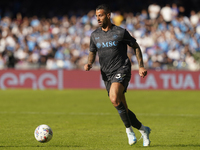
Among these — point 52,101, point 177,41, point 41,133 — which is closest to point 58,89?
point 52,101

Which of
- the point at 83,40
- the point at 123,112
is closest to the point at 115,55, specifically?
the point at 123,112

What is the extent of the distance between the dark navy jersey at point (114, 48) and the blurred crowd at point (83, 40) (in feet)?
46.2

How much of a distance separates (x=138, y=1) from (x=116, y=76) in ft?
75.0

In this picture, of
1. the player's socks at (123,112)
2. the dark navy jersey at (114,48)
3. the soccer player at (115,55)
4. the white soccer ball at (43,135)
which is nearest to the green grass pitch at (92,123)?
the white soccer ball at (43,135)

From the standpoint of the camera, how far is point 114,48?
6441mm

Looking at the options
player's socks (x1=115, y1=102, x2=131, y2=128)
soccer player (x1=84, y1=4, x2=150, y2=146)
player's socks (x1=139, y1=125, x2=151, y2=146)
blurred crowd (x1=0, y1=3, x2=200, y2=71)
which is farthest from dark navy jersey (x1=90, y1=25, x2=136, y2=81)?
blurred crowd (x1=0, y1=3, x2=200, y2=71)

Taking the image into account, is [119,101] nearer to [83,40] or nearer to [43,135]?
[43,135]

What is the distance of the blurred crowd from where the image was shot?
69.1ft

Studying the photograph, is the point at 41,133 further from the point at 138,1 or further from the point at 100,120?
the point at 138,1

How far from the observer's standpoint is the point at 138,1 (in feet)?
93.2

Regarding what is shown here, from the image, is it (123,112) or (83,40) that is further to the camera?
(83,40)

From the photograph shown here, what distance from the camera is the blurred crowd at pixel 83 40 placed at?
21.0 m

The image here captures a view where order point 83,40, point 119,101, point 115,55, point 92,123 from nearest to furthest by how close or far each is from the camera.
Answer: point 119,101
point 115,55
point 92,123
point 83,40

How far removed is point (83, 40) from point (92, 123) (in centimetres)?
1359
